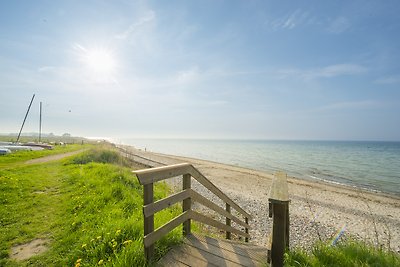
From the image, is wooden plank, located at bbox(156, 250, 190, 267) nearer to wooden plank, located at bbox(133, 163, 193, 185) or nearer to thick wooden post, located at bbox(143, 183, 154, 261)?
thick wooden post, located at bbox(143, 183, 154, 261)

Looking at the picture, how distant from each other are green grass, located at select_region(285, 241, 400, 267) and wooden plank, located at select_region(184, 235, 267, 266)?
54 cm

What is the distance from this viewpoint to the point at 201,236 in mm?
3789

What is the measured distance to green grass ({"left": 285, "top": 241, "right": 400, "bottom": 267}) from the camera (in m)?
2.62

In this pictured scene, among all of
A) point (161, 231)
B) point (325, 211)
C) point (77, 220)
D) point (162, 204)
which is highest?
point (162, 204)

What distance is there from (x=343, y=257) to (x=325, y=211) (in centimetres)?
1238

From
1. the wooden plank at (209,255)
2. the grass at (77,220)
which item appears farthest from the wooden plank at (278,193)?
the grass at (77,220)

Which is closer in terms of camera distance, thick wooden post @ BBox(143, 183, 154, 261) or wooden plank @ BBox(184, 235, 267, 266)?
thick wooden post @ BBox(143, 183, 154, 261)

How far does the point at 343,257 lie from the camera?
8.84 feet

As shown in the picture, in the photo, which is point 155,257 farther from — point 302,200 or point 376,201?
point 376,201

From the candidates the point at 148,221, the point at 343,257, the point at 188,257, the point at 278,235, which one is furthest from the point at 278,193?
the point at 148,221

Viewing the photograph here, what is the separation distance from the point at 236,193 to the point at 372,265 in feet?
44.8

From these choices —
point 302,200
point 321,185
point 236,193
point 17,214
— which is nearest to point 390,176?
point 321,185

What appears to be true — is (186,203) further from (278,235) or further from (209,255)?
(278,235)

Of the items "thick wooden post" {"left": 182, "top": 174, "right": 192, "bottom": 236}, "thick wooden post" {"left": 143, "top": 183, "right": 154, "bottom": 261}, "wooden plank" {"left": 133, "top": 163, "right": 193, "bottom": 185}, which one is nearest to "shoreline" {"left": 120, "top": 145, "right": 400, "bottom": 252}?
"thick wooden post" {"left": 182, "top": 174, "right": 192, "bottom": 236}
